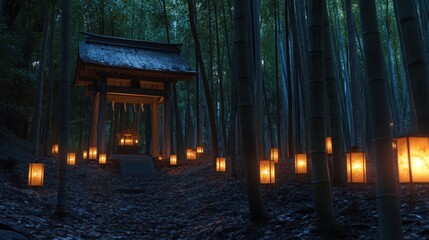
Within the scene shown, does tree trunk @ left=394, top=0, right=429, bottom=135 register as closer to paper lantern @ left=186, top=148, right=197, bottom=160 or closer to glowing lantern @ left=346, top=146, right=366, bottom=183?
glowing lantern @ left=346, top=146, right=366, bottom=183

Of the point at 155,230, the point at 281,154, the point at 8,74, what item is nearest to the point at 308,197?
the point at 155,230

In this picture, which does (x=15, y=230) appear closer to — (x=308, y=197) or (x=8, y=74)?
(x=308, y=197)

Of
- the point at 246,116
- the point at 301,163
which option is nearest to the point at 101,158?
the point at 301,163

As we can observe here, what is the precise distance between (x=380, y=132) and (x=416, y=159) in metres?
0.38

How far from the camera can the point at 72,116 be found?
20297mm

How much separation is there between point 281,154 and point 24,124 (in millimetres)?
10883

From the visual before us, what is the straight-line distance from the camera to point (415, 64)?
102 inches

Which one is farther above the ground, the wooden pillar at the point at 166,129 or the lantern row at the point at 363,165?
the wooden pillar at the point at 166,129

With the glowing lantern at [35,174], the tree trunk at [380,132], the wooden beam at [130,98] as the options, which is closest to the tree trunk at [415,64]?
the tree trunk at [380,132]

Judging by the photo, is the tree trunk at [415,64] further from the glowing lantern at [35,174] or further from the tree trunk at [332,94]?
the glowing lantern at [35,174]

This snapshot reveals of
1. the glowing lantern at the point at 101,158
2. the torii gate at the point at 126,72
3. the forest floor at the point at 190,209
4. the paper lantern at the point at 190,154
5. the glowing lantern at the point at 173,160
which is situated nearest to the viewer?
the forest floor at the point at 190,209

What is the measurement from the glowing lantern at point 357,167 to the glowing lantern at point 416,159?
2.48 meters

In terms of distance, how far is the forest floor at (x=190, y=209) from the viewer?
149 inches

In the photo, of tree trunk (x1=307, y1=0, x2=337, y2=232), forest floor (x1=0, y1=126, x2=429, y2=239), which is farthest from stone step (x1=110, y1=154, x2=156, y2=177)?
tree trunk (x1=307, y1=0, x2=337, y2=232)
